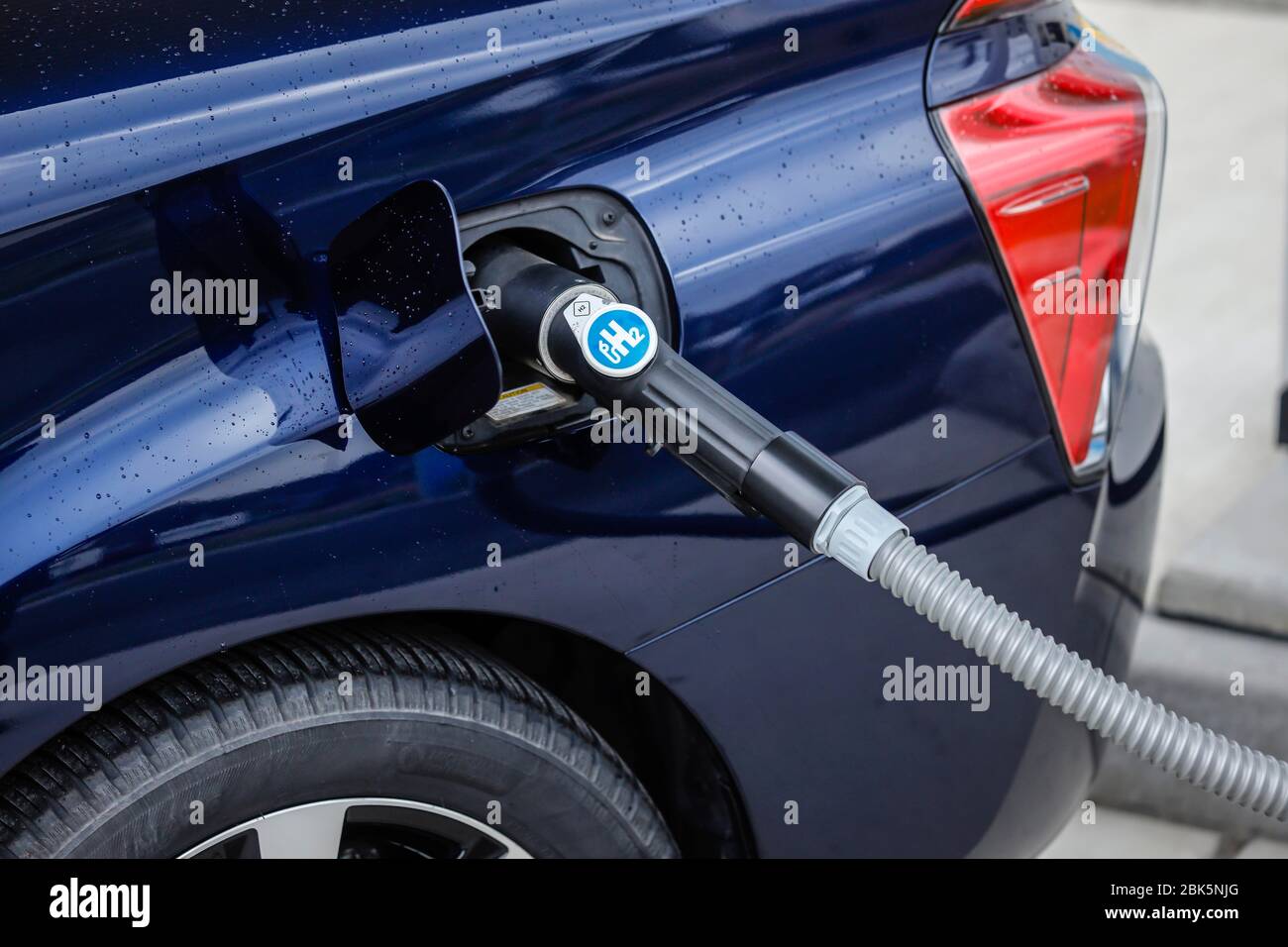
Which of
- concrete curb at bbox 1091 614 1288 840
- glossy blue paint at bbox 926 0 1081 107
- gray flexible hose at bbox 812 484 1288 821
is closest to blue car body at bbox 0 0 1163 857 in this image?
glossy blue paint at bbox 926 0 1081 107

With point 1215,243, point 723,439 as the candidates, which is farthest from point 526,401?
point 1215,243

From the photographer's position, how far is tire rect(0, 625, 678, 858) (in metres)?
1.26

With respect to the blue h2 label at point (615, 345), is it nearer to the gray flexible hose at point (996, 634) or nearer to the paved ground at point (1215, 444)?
the gray flexible hose at point (996, 634)

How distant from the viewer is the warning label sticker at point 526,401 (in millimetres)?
1356

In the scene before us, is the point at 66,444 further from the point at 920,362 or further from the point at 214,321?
the point at 920,362

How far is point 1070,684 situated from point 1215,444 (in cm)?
241

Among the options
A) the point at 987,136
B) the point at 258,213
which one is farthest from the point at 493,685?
the point at 987,136

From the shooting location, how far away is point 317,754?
135 centimetres

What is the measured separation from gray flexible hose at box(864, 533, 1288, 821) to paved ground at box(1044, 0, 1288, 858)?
3.86 ft

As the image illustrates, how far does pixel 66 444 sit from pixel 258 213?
0.80 ft

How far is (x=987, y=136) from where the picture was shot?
4.99 ft
